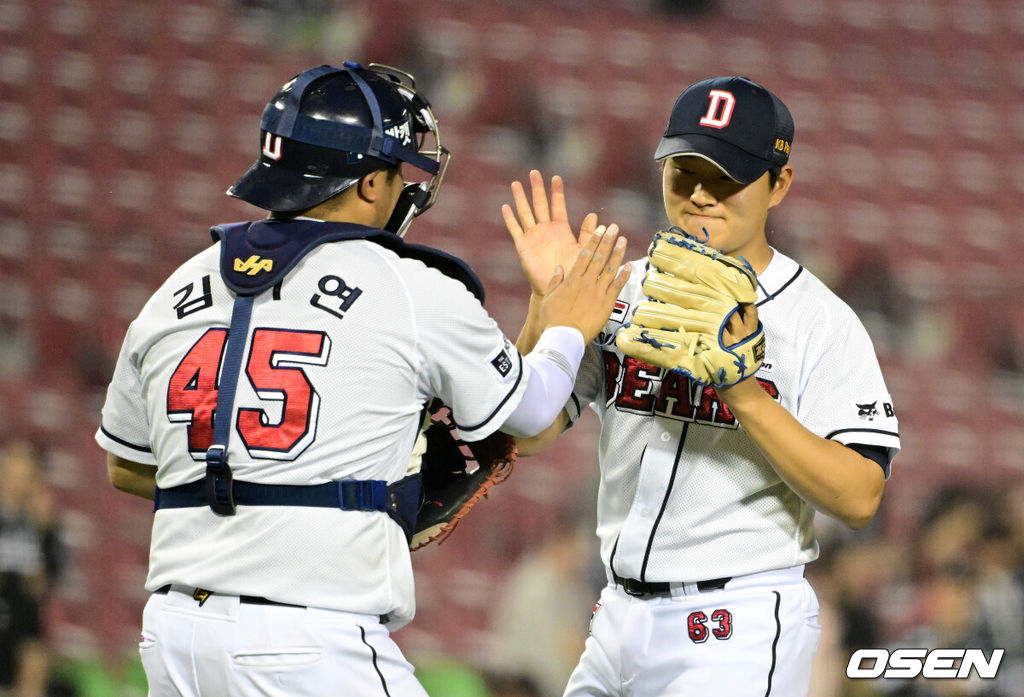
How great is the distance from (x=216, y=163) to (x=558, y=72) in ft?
6.49

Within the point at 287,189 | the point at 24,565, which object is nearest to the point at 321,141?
the point at 287,189

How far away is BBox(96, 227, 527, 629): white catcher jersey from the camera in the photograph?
1746 mm

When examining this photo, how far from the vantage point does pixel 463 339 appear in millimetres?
1844

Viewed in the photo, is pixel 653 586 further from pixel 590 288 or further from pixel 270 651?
pixel 270 651

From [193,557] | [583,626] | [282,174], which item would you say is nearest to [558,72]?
[583,626]

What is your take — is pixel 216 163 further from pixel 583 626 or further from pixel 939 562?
pixel 939 562

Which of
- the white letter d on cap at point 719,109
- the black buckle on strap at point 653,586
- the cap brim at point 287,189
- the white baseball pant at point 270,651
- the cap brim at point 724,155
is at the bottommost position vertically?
the white baseball pant at point 270,651

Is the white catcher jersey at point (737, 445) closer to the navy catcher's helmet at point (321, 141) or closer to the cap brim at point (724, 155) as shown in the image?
the cap brim at point (724, 155)

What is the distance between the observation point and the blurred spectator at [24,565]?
16.5 ft

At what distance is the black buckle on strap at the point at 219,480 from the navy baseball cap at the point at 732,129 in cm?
95

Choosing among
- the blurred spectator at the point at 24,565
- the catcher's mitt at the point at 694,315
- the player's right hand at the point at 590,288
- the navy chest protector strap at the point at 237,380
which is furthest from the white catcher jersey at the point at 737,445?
the blurred spectator at the point at 24,565

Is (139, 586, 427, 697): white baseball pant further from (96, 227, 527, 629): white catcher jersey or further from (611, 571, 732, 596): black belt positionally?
(611, 571, 732, 596): black belt

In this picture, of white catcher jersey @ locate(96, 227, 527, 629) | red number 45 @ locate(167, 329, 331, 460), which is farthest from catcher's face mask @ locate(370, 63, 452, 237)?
red number 45 @ locate(167, 329, 331, 460)

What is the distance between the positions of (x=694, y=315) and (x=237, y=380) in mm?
758
